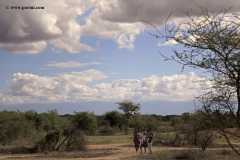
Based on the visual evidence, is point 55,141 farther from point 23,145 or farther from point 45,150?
point 23,145

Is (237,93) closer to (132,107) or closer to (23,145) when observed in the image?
(23,145)

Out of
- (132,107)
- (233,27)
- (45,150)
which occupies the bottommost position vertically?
(45,150)

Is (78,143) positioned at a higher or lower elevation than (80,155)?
higher

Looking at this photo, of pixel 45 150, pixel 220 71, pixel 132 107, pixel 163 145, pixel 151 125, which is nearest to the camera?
pixel 220 71

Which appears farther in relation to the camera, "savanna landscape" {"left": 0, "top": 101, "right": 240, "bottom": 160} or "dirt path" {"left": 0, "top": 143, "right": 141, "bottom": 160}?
"savanna landscape" {"left": 0, "top": 101, "right": 240, "bottom": 160}

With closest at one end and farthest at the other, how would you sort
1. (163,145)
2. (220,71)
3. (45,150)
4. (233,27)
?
(233,27) < (220,71) < (45,150) < (163,145)

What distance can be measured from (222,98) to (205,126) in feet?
1.62

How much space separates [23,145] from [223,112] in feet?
97.0

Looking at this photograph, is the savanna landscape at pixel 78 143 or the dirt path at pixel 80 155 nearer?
the dirt path at pixel 80 155

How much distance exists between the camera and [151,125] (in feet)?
161

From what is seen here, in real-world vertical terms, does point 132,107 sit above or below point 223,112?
above

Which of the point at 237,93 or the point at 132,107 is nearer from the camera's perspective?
the point at 237,93

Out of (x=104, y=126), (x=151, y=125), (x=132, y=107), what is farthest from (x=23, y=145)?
(x=132, y=107)

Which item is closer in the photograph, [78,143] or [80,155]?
[80,155]
